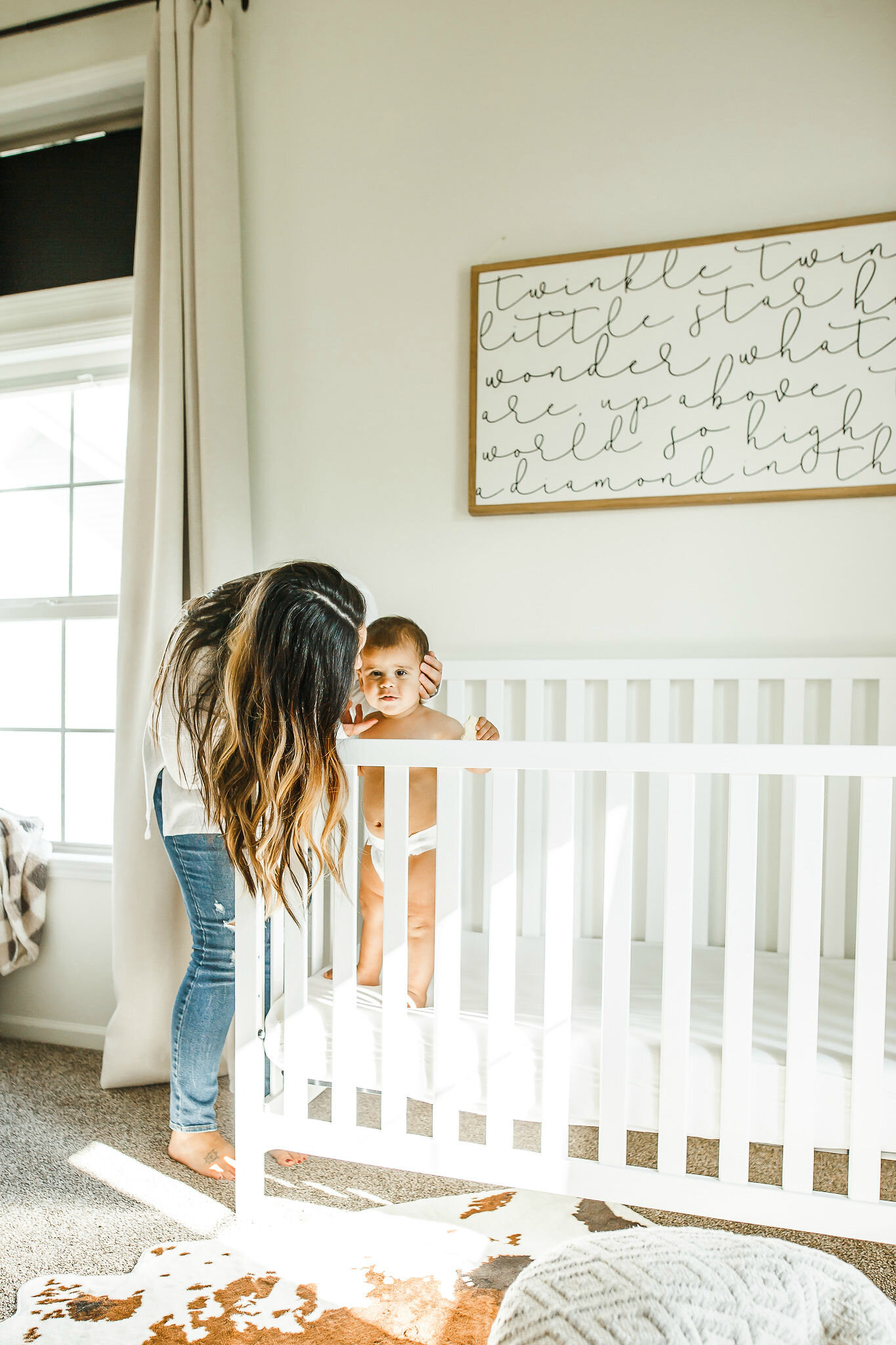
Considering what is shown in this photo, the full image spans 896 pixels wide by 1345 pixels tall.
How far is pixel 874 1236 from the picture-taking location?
107 cm

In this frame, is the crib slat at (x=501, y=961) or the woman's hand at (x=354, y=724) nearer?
the crib slat at (x=501, y=961)

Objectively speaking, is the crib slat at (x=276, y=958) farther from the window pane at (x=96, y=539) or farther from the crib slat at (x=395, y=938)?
the window pane at (x=96, y=539)

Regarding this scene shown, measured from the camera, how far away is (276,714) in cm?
119

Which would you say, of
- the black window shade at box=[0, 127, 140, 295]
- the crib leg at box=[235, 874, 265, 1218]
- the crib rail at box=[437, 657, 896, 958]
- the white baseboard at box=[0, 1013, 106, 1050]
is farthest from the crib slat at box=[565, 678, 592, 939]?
the black window shade at box=[0, 127, 140, 295]

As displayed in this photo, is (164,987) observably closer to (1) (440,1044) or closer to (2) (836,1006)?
(1) (440,1044)

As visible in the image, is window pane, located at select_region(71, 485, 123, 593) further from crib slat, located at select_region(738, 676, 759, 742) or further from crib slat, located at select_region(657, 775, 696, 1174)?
crib slat, located at select_region(657, 775, 696, 1174)

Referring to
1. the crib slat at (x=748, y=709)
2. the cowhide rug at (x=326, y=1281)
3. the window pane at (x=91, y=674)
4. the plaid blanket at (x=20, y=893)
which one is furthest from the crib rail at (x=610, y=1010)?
the window pane at (x=91, y=674)

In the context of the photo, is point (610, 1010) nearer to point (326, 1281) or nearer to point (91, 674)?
point (326, 1281)

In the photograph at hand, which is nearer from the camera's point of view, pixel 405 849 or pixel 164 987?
pixel 405 849

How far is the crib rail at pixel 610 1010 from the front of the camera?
42.3 inches

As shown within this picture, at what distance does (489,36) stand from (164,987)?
2185 millimetres

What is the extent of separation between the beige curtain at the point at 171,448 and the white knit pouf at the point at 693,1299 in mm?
1382

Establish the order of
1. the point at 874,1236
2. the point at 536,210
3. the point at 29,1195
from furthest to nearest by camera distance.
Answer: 1. the point at 536,210
2. the point at 29,1195
3. the point at 874,1236

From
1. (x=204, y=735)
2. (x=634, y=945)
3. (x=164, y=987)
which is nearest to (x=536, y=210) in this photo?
(x=204, y=735)
